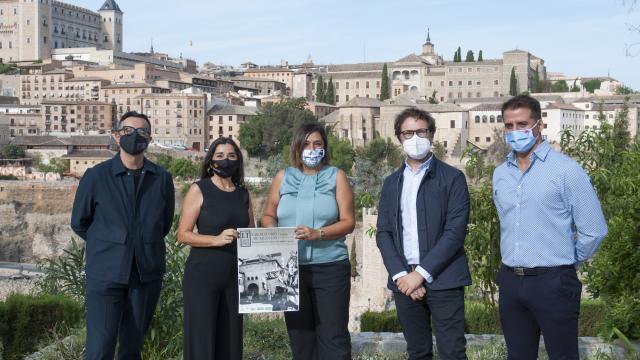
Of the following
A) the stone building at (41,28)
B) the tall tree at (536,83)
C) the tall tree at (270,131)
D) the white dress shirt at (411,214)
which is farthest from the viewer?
the stone building at (41,28)

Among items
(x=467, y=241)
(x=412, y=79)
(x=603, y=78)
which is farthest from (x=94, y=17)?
(x=467, y=241)

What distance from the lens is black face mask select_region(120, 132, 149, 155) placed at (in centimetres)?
470

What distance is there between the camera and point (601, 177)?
21.1ft

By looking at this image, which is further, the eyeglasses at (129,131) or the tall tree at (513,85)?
the tall tree at (513,85)

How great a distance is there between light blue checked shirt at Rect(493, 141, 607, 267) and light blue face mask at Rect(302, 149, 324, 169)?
118 centimetres

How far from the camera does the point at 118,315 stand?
4.65m

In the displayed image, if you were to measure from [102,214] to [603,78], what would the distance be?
116114mm

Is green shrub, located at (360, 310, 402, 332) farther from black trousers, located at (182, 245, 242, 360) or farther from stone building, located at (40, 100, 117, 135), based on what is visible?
stone building, located at (40, 100, 117, 135)

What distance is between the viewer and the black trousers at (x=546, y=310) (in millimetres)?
4270

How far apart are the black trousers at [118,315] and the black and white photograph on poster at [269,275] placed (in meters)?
0.56

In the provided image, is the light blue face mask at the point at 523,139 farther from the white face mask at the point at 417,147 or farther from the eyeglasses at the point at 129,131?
the eyeglasses at the point at 129,131

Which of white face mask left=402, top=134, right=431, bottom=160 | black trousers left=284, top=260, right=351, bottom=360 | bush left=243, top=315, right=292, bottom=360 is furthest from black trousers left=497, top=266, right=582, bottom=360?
bush left=243, top=315, right=292, bottom=360

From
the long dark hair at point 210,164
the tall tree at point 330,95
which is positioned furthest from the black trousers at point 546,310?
the tall tree at point 330,95

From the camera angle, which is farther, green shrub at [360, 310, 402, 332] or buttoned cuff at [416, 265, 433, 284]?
green shrub at [360, 310, 402, 332]
